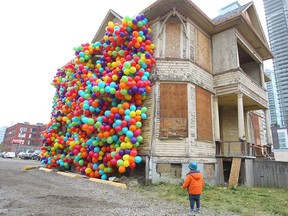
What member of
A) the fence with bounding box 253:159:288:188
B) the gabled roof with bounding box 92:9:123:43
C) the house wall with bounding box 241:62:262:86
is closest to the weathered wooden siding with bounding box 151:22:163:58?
the gabled roof with bounding box 92:9:123:43

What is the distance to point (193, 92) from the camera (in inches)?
411

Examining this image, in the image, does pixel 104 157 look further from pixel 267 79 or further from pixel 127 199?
pixel 267 79

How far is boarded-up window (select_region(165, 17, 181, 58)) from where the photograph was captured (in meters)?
10.9

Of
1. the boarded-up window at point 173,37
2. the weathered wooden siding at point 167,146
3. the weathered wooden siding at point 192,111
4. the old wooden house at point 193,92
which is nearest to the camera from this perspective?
the weathered wooden siding at point 167,146

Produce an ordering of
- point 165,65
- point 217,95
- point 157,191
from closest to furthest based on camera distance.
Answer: point 157,191 < point 165,65 < point 217,95

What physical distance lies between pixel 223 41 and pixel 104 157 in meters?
9.39

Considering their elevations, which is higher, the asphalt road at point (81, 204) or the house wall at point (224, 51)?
the house wall at point (224, 51)

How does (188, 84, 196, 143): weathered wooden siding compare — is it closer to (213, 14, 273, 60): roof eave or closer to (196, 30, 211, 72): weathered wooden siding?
(196, 30, 211, 72): weathered wooden siding

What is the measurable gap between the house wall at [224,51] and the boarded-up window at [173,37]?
2776mm

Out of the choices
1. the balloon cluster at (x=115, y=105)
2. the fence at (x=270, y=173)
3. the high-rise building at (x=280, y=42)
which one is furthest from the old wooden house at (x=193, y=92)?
the high-rise building at (x=280, y=42)

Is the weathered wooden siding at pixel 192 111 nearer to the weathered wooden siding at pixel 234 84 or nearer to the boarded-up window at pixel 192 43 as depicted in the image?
the boarded-up window at pixel 192 43

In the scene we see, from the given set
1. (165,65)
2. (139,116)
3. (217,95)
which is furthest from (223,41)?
(139,116)

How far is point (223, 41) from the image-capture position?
1229cm

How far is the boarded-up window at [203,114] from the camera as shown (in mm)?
10367
